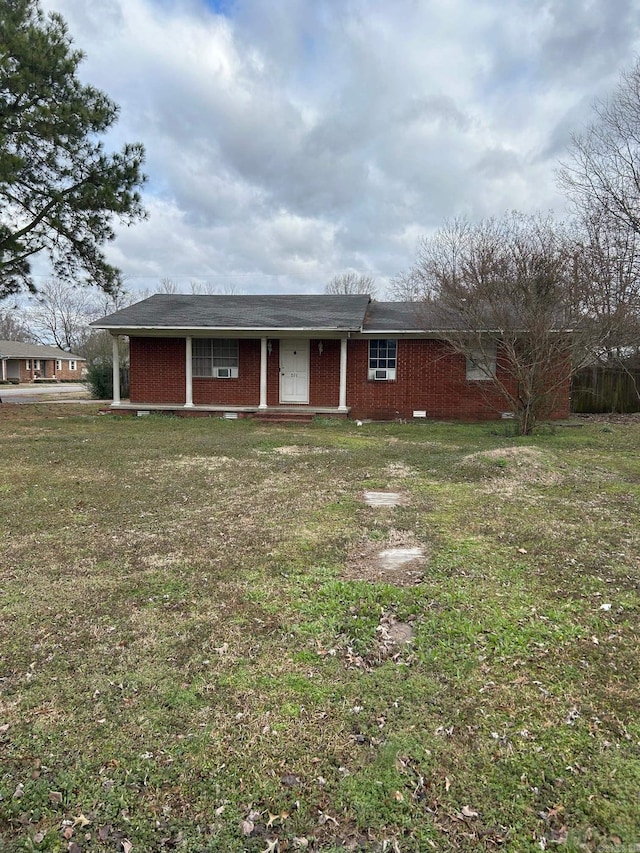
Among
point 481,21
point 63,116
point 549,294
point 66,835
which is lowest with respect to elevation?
point 66,835

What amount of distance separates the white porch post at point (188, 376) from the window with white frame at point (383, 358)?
17.3 ft

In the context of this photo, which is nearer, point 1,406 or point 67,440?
point 67,440

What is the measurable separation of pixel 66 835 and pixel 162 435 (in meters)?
9.91

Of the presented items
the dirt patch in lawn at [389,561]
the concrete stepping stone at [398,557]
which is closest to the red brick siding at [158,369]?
the dirt patch in lawn at [389,561]

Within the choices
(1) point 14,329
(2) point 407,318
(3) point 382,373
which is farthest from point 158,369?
(1) point 14,329

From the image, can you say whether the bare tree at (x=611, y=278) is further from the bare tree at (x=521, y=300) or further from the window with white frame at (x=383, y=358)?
the window with white frame at (x=383, y=358)

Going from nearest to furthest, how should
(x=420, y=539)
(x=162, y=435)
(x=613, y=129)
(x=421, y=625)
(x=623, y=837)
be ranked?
(x=623, y=837) → (x=421, y=625) → (x=420, y=539) → (x=162, y=435) → (x=613, y=129)

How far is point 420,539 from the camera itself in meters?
4.59

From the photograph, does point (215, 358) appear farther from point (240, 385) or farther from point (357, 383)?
point (357, 383)

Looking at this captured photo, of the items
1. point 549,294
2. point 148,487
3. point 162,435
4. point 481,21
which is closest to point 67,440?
point 162,435

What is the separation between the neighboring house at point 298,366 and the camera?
1442cm

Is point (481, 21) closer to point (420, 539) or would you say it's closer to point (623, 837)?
point (420, 539)

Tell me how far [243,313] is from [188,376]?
2593mm

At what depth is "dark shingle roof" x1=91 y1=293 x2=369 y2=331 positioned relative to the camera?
1420cm
